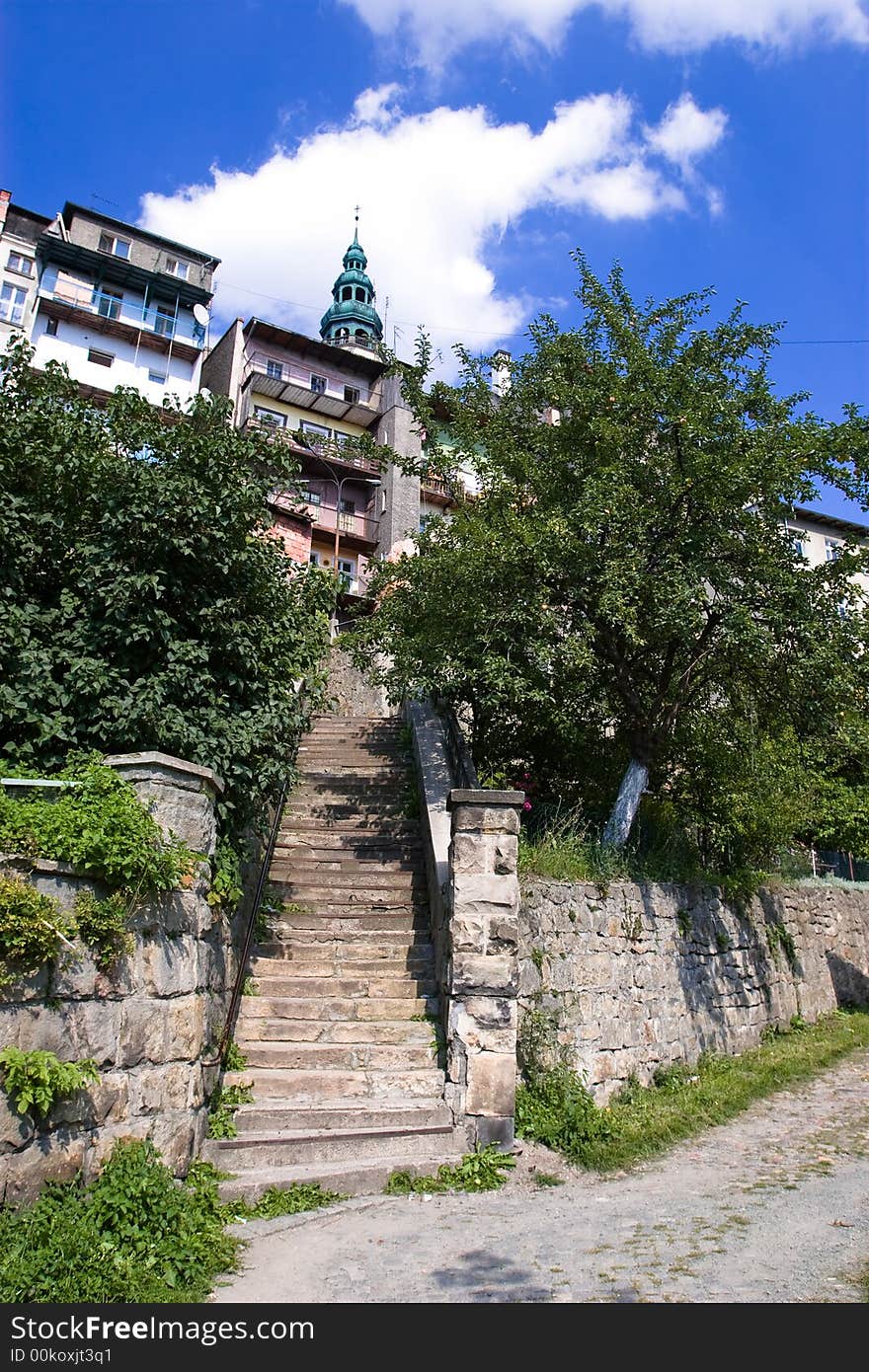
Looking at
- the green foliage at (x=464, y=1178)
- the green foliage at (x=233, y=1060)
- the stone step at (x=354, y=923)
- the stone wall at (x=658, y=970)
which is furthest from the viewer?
the stone step at (x=354, y=923)

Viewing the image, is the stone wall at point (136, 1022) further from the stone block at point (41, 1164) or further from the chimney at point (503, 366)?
the chimney at point (503, 366)

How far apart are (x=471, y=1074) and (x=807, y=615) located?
6.22 m

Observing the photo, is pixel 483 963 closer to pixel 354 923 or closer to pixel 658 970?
pixel 354 923

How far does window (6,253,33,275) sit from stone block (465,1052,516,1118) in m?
39.4

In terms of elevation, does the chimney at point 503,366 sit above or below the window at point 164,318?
below

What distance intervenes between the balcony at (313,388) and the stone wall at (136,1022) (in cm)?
3236

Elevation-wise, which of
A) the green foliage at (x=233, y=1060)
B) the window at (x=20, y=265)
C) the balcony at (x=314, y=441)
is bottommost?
the green foliage at (x=233, y=1060)

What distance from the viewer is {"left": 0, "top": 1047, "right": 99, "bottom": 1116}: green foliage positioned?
164 inches

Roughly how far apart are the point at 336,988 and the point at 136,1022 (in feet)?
8.93

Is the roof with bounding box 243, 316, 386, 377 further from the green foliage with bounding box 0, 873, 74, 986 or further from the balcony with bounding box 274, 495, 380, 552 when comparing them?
the green foliage with bounding box 0, 873, 74, 986

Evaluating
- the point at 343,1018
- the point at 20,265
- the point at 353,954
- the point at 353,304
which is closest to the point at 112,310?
the point at 20,265

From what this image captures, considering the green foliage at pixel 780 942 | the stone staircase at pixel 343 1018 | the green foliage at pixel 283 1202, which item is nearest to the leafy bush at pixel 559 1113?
the stone staircase at pixel 343 1018

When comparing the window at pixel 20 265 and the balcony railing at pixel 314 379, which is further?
the balcony railing at pixel 314 379

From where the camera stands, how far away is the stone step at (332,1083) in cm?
646
